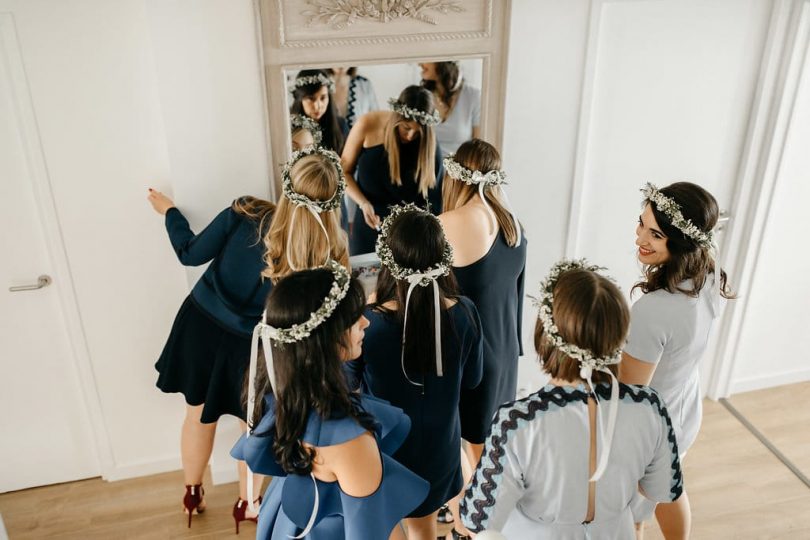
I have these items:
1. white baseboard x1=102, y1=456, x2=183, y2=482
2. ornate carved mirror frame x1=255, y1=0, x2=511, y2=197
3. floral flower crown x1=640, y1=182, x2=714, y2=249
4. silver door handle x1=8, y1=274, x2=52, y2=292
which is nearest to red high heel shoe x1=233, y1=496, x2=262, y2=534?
white baseboard x1=102, y1=456, x2=183, y2=482

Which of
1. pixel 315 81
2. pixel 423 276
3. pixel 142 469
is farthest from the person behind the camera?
pixel 142 469

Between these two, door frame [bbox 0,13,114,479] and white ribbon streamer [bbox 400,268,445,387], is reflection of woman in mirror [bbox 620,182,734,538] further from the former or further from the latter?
door frame [bbox 0,13,114,479]

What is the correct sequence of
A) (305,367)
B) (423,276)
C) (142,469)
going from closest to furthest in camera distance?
(305,367), (423,276), (142,469)

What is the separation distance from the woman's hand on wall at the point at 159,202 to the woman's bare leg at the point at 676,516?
1.99 meters

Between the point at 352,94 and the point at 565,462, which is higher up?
the point at 352,94

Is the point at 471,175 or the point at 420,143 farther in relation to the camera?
the point at 420,143

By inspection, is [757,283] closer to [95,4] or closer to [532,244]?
[532,244]

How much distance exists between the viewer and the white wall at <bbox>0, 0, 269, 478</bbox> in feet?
8.00

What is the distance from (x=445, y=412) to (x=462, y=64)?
139 cm

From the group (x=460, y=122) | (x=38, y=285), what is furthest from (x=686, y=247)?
(x=38, y=285)

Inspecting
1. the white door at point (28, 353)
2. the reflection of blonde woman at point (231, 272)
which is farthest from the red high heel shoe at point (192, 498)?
the white door at point (28, 353)

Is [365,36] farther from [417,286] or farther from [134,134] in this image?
[417,286]

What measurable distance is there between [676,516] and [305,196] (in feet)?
4.99

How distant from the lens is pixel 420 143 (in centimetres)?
288
